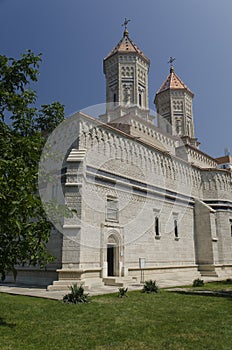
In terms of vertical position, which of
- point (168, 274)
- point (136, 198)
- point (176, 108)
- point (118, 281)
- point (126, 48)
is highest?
point (126, 48)

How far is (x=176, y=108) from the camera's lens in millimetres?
35594

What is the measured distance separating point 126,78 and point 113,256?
18722mm

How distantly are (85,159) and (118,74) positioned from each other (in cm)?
1508

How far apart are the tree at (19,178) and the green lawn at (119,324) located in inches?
69.0

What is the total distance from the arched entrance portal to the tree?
38.3 feet

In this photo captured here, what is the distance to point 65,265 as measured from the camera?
52.7 feet

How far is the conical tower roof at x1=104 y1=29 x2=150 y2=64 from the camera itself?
3055cm

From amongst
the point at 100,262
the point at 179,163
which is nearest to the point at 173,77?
the point at 179,163

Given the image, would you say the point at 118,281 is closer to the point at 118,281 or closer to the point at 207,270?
the point at 118,281

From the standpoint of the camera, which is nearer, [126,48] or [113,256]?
[113,256]

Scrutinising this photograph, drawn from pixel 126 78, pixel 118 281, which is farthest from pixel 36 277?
pixel 126 78

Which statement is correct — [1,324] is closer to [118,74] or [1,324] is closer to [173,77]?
[118,74]

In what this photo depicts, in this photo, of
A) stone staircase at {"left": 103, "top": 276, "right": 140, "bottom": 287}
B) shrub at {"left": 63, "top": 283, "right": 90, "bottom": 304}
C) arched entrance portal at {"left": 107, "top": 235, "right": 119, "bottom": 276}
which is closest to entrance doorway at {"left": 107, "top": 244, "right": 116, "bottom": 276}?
arched entrance portal at {"left": 107, "top": 235, "right": 119, "bottom": 276}

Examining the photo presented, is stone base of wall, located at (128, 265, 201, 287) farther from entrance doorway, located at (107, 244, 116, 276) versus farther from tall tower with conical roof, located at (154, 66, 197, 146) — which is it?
tall tower with conical roof, located at (154, 66, 197, 146)
